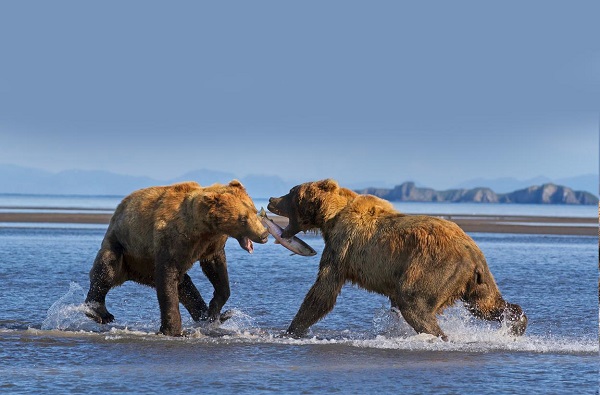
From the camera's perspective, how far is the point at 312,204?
10.0 meters

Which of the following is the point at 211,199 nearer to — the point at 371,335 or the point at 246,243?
the point at 246,243

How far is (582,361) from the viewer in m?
8.58

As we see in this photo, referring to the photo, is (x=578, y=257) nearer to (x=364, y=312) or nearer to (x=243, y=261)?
(x=243, y=261)

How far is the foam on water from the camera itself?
913 centimetres

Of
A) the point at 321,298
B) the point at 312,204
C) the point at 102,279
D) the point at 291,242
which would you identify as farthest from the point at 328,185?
the point at 102,279

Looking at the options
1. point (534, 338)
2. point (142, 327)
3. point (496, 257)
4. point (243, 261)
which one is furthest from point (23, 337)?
point (496, 257)

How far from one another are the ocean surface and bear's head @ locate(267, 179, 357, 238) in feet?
3.81

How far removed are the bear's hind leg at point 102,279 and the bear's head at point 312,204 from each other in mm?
1777

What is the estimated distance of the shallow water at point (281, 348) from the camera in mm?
7461

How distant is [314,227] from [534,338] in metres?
2.51

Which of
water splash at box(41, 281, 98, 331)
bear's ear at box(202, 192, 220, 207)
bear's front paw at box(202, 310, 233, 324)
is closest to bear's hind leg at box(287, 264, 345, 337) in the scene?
bear's front paw at box(202, 310, 233, 324)

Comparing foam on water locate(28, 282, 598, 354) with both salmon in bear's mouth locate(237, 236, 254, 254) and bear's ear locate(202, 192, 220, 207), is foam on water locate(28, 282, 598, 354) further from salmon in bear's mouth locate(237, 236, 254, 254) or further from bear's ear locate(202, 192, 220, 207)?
bear's ear locate(202, 192, 220, 207)

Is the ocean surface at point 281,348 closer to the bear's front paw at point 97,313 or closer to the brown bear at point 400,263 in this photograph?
the bear's front paw at point 97,313

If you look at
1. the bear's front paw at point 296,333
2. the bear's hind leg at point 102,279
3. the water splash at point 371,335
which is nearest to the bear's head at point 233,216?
the bear's front paw at point 296,333
